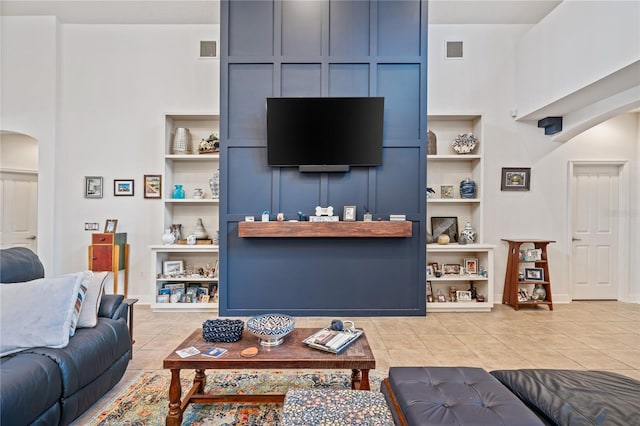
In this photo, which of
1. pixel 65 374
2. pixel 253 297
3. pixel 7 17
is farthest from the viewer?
pixel 7 17

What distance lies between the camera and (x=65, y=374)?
181 cm

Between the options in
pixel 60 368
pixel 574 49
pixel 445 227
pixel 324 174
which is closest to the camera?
pixel 60 368

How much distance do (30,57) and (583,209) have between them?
8579 mm

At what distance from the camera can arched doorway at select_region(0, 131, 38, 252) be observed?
17.9 ft

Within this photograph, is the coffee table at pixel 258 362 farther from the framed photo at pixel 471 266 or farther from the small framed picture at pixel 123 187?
the small framed picture at pixel 123 187

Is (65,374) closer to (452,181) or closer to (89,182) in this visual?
(89,182)

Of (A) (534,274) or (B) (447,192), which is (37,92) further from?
(A) (534,274)

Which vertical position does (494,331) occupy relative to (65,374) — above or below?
below

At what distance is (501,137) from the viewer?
16.0 ft

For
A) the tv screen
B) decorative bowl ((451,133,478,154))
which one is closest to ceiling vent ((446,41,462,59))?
decorative bowl ((451,133,478,154))

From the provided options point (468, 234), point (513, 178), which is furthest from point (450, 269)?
point (513, 178)

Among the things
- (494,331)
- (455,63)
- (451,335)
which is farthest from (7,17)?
(494,331)

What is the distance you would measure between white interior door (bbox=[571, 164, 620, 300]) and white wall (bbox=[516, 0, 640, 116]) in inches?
64.9

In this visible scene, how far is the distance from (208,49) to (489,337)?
5297mm
